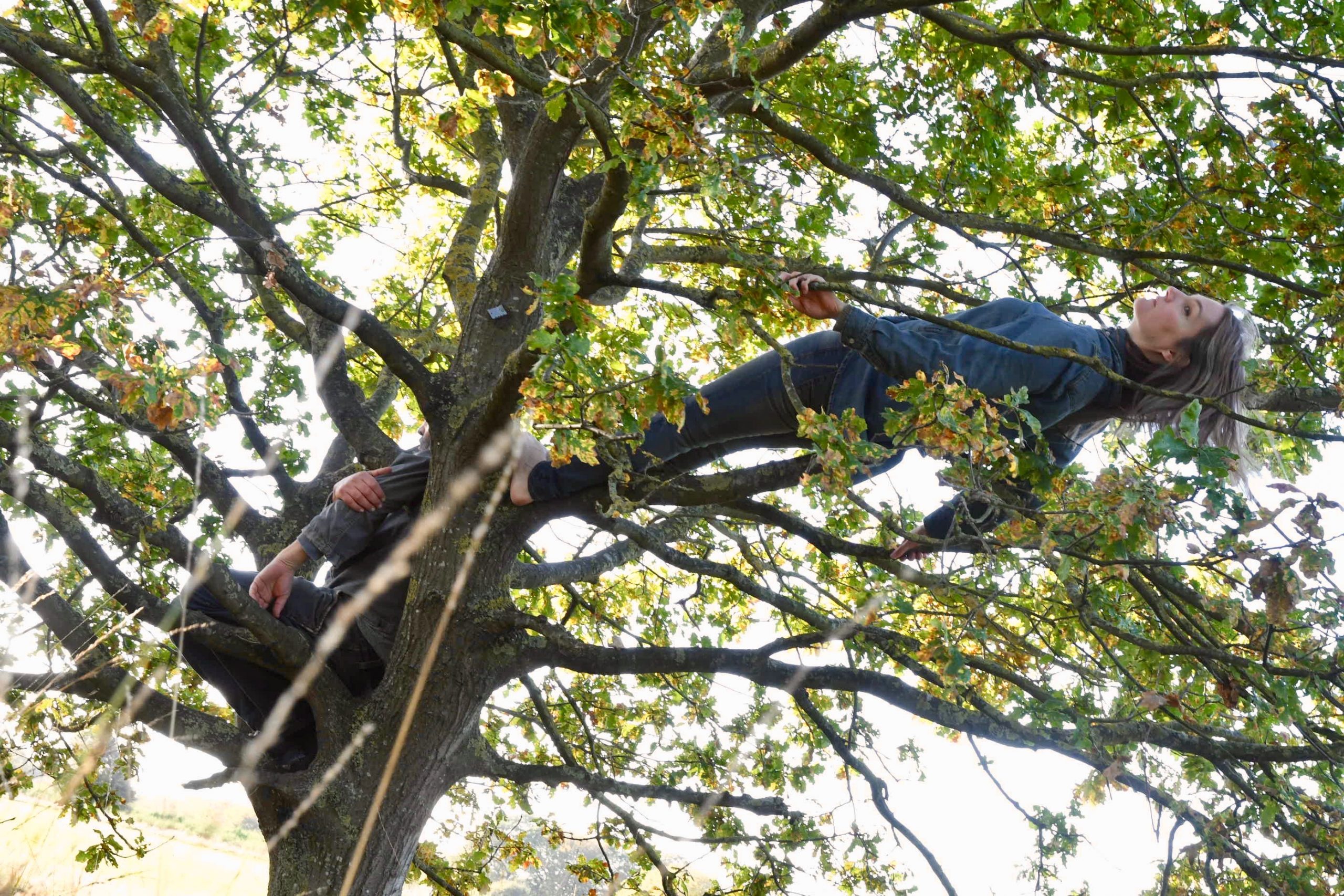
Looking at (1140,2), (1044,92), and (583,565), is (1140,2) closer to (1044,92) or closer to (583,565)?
(1044,92)

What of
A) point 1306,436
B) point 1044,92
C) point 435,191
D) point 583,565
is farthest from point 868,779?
point 435,191

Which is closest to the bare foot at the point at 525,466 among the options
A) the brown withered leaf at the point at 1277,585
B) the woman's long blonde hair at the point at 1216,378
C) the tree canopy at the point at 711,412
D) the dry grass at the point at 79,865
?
the tree canopy at the point at 711,412

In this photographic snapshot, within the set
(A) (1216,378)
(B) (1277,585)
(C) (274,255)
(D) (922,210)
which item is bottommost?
(B) (1277,585)

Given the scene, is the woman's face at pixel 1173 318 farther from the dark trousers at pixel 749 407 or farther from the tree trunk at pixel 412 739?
the tree trunk at pixel 412 739

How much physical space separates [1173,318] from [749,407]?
4.88ft

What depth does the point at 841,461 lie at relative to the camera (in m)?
2.89

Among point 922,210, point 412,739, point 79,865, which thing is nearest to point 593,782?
point 412,739

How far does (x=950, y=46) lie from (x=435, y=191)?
4.73m

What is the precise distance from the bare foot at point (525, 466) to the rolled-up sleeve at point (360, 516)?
48cm

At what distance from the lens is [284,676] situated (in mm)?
4379

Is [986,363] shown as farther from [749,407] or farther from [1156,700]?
[1156,700]

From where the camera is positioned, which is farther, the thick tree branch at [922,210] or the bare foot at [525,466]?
the bare foot at [525,466]

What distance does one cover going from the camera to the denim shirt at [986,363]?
3213 millimetres

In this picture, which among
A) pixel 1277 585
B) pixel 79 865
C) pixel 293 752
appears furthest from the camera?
pixel 79 865
